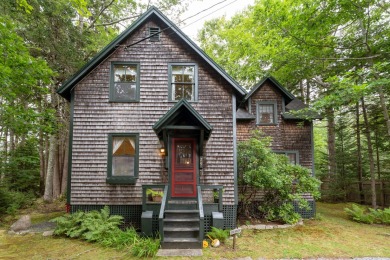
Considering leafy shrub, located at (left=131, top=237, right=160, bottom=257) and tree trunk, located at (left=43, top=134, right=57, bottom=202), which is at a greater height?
tree trunk, located at (left=43, top=134, right=57, bottom=202)

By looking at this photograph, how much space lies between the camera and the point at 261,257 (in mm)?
5371

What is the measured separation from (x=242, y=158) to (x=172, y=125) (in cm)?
334

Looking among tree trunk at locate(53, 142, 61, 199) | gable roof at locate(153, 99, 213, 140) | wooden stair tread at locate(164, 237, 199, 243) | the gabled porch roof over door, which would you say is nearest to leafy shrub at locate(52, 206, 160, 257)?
wooden stair tread at locate(164, 237, 199, 243)

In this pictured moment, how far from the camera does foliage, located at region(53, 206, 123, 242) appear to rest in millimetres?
6157

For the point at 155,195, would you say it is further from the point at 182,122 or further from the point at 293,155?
the point at 293,155

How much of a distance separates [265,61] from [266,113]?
3208 millimetres

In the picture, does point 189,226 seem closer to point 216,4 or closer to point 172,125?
point 172,125

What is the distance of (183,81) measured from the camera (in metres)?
8.39

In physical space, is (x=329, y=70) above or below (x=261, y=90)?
above

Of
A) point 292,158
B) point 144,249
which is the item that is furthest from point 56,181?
point 292,158

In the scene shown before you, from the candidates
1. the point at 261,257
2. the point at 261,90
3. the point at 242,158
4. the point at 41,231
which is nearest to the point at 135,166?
the point at 41,231

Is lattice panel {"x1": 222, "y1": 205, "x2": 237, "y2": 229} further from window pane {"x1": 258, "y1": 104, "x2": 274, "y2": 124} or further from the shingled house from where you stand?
window pane {"x1": 258, "y1": 104, "x2": 274, "y2": 124}

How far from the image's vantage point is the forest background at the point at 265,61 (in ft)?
28.4

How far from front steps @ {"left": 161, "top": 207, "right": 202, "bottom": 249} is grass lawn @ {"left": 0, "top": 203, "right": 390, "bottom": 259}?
1.72 ft
